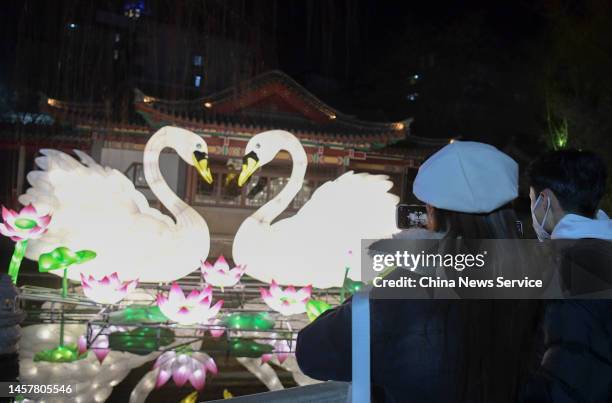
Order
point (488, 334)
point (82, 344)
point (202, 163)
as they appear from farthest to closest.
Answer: point (202, 163), point (82, 344), point (488, 334)

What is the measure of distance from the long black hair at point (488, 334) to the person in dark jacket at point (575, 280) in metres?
0.07

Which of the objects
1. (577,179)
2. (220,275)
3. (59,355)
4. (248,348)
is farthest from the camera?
(220,275)

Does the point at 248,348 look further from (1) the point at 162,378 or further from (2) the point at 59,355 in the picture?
(2) the point at 59,355

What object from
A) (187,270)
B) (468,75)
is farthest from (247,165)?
(468,75)

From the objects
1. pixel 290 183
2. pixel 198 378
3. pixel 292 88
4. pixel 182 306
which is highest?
pixel 292 88

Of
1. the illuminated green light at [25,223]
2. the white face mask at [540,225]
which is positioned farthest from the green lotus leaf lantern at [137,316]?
the white face mask at [540,225]

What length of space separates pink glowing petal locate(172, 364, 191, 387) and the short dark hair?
308cm

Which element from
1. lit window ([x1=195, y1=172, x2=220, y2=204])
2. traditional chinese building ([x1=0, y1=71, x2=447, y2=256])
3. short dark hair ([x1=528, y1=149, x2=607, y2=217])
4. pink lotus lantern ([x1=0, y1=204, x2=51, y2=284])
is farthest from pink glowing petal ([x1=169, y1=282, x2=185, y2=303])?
lit window ([x1=195, y1=172, x2=220, y2=204])

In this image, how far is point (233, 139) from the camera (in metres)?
10.3

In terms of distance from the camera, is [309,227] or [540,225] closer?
[540,225]

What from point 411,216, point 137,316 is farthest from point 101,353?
point 411,216

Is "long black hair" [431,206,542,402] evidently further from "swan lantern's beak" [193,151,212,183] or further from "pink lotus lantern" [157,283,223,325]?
"swan lantern's beak" [193,151,212,183]

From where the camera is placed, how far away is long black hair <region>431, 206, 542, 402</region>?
3.28 feet

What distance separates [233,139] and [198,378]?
23.2 ft
